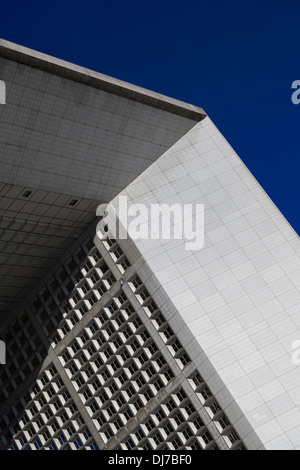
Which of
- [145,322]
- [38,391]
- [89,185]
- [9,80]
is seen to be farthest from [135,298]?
[9,80]

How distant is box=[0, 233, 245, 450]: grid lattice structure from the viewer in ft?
170

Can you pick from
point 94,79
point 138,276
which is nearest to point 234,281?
point 138,276

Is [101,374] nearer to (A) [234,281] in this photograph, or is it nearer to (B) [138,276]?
(B) [138,276]

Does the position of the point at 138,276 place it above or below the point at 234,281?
above

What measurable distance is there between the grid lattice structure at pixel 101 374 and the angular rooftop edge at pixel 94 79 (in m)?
11.9

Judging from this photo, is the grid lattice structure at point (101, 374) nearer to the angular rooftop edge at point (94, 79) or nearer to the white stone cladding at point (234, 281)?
the white stone cladding at point (234, 281)

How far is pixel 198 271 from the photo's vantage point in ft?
174

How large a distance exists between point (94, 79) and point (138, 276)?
15478 millimetres

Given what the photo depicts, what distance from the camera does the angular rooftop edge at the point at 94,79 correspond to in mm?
46562

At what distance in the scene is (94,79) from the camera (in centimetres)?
5094

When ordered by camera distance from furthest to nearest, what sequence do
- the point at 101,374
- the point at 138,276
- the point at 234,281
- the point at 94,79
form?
the point at 101,374 < the point at 138,276 < the point at 234,281 < the point at 94,79

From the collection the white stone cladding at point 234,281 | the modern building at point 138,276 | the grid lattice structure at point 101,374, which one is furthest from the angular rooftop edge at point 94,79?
the grid lattice structure at point 101,374

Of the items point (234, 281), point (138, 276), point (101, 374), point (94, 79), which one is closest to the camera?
point (94, 79)
